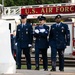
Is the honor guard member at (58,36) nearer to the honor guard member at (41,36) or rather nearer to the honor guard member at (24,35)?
the honor guard member at (41,36)

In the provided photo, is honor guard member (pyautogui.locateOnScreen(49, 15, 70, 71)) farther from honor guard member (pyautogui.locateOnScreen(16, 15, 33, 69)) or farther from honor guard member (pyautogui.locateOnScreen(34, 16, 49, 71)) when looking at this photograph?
honor guard member (pyautogui.locateOnScreen(16, 15, 33, 69))

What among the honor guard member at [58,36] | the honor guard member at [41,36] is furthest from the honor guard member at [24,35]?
the honor guard member at [58,36]

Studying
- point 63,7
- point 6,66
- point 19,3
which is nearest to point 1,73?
point 6,66

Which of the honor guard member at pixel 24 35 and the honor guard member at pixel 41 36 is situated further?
the honor guard member at pixel 24 35

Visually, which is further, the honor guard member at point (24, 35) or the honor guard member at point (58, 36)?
the honor guard member at point (24, 35)

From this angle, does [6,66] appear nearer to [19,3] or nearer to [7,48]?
[7,48]

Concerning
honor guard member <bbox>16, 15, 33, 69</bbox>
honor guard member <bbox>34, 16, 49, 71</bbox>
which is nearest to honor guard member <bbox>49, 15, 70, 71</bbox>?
honor guard member <bbox>34, 16, 49, 71</bbox>

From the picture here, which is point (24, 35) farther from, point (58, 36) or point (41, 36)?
point (58, 36)

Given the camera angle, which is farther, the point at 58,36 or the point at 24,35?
the point at 24,35

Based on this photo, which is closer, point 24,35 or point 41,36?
point 41,36

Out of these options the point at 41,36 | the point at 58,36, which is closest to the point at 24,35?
the point at 41,36

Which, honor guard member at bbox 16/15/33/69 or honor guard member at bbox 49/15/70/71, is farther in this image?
honor guard member at bbox 16/15/33/69

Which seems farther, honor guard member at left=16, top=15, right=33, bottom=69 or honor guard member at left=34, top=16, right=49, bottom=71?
honor guard member at left=16, top=15, right=33, bottom=69

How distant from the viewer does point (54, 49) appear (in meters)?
12.1
